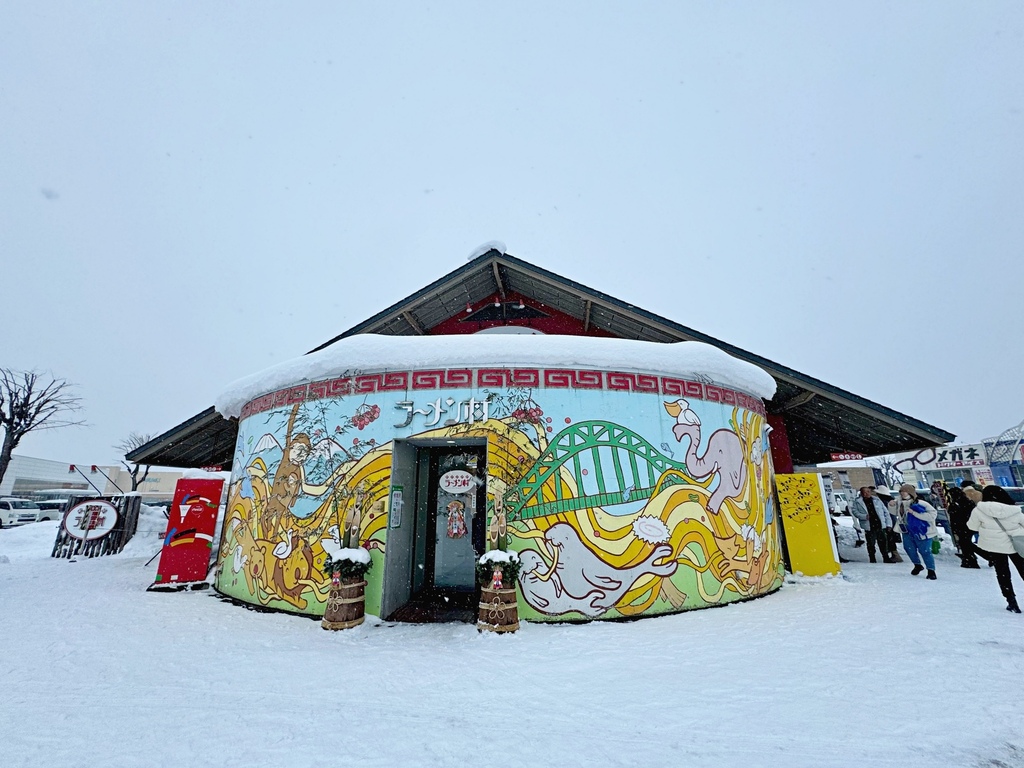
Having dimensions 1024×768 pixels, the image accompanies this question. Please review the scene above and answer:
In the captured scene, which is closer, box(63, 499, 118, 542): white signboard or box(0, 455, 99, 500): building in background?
box(63, 499, 118, 542): white signboard

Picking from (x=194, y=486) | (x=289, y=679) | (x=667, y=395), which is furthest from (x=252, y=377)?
(x=667, y=395)

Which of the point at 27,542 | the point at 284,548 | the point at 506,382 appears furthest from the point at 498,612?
the point at 27,542

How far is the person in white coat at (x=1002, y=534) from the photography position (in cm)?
608

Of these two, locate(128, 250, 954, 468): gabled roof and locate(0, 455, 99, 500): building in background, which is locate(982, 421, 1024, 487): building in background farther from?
locate(0, 455, 99, 500): building in background

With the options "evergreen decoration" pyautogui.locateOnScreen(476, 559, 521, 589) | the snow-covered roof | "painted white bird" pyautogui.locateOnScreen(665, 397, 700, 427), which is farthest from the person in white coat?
"evergreen decoration" pyautogui.locateOnScreen(476, 559, 521, 589)

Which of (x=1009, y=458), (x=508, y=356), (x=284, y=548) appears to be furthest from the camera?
(x=1009, y=458)

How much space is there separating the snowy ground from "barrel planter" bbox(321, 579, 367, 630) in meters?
0.15

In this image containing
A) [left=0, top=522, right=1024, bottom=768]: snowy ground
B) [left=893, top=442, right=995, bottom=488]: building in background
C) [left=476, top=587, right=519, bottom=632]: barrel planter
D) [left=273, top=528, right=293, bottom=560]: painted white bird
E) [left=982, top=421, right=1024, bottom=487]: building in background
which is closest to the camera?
[left=0, top=522, right=1024, bottom=768]: snowy ground

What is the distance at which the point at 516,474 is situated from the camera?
668cm

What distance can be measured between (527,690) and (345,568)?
3215 millimetres

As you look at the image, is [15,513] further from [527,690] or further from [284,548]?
[527,690]

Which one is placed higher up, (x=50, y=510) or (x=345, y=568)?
(x=50, y=510)

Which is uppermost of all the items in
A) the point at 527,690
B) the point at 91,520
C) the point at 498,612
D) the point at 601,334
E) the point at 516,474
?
the point at 601,334

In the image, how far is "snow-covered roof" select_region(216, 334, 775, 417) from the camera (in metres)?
7.07
